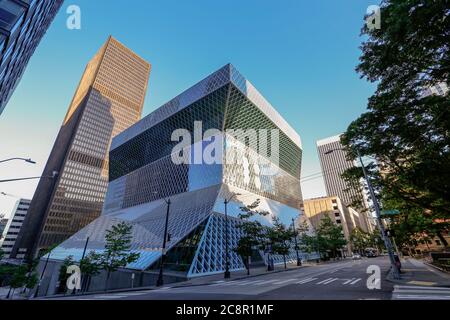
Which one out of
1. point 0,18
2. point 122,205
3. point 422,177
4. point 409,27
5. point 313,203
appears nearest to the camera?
point 409,27

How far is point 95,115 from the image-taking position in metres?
137

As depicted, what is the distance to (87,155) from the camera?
129 metres

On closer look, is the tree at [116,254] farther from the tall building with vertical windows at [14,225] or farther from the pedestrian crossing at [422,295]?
the tall building with vertical windows at [14,225]

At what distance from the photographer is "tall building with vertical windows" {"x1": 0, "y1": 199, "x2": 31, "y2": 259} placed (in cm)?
12278

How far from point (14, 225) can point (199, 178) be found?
156 metres

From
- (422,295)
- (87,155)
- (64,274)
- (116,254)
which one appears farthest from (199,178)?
(87,155)

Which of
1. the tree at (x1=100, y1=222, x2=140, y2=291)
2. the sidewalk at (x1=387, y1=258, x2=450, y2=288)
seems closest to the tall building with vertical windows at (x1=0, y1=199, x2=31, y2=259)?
the tree at (x1=100, y1=222, x2=140, y2=291)

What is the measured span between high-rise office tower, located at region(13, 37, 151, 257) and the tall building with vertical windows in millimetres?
13984

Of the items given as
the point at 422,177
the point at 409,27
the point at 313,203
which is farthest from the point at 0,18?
the point at 313,203

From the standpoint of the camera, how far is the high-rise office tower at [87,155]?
113 m
